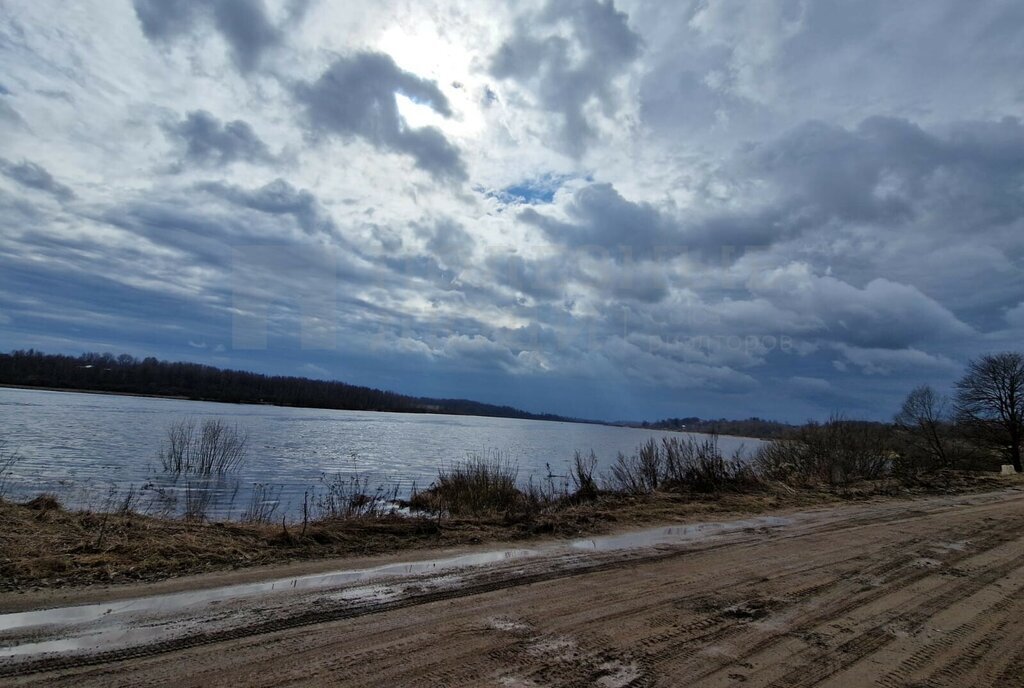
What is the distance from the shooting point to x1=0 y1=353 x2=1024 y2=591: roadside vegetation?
24.8 feet

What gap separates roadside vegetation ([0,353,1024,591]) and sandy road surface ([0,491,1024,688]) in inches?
83.2

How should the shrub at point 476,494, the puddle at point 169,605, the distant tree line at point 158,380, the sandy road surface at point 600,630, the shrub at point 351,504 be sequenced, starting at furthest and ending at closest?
the distant tree line at point 158,380 → the shrub at point 476,494 → the shrub at point 351,504 → the puddle at point 169,605 → the sandy road surface at point 600,630

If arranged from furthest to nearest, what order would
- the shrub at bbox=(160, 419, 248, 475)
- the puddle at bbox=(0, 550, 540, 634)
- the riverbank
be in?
1. the shrub at bbox=(160, 419, 248, 475)
2. the riverbank
3. the puddle at bbox=(0, 550, 540, 634)

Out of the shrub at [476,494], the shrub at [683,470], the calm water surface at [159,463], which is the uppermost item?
the shrub at [683,470]

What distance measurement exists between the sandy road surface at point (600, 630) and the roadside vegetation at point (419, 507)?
2114 millimetres

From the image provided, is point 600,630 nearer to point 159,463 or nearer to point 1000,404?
point 159,463

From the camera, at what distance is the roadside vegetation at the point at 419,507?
7570mm

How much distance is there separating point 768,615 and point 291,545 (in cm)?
666

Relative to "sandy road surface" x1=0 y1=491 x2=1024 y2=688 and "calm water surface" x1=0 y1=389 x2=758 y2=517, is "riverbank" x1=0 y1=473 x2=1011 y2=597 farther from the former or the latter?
"calm water surface" x1=0 y1=389 x2=758 y2=517

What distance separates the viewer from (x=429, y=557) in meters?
8.35

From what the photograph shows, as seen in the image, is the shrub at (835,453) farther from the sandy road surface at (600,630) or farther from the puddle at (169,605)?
the puddle at (169,605)

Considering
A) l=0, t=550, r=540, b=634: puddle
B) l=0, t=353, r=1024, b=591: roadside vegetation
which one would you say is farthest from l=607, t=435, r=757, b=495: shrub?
l=0, t=550, r=540, b=634: puddle

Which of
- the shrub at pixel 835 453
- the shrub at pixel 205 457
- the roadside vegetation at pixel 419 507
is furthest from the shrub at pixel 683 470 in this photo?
the shrub at pixel 205 457

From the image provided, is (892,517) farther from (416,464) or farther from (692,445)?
(416,464)
